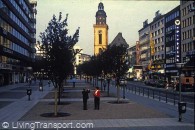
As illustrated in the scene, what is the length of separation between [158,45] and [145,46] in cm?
2167

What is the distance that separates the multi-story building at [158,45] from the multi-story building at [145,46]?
7974mm

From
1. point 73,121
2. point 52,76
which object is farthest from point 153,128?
point 52,76

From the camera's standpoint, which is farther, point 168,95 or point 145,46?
point 145,46

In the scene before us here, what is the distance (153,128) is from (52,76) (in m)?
10.6

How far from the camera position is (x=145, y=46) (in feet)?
440

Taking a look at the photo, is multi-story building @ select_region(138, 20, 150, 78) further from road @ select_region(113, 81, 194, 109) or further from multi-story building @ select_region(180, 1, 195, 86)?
road @ select_region(113, 81, 194, 109)

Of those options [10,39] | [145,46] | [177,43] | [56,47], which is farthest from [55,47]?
[145,46]

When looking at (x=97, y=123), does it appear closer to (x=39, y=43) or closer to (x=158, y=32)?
(x=39, y=43)

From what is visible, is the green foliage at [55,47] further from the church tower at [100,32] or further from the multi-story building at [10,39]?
the church tower at [100,32]

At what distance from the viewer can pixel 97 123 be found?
17.9 meters

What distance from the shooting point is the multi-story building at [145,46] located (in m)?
129

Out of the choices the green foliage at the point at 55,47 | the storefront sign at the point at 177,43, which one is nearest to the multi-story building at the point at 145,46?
the storefront sign at the point at 177,43

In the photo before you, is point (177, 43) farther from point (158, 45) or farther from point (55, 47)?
point (55, 47)

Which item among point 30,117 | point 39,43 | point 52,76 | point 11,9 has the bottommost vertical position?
point 30,117
